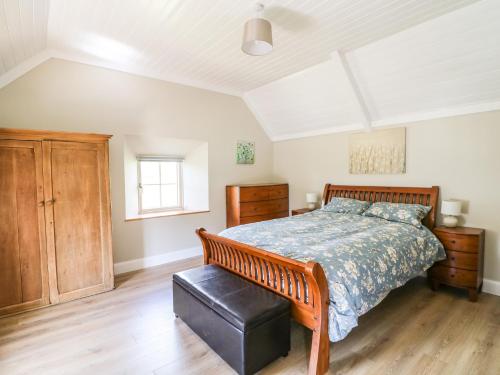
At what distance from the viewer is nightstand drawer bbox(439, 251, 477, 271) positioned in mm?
2762

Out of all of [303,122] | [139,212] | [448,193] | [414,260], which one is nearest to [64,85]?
[139,212]

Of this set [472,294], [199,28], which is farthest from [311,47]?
[472,294]

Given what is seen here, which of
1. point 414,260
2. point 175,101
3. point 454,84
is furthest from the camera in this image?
point 175,101

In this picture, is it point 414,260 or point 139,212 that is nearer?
point 414,260

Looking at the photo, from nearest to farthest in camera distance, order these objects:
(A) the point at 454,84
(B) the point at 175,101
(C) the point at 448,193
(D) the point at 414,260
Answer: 1. (D) the point at 414,260
2. (A) the point at 454,84
3. (C) the point at 448,193
4. (B) the point at 175,101

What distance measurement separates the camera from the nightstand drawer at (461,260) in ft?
9.06

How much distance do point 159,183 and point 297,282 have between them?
3167 millimetres

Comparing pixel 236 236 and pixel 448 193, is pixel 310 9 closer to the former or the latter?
pixel 236 236

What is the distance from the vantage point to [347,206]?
3.74m

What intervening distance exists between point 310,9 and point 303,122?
233cm

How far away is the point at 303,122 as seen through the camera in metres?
4.59

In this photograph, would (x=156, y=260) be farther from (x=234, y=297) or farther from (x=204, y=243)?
(x=234, y=297)

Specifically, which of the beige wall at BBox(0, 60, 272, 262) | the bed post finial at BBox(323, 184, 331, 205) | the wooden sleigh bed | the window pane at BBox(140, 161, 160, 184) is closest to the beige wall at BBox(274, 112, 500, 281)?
the bed post finial at BBox(323, 184, 331, 205)

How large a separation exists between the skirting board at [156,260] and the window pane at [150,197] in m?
0.83
